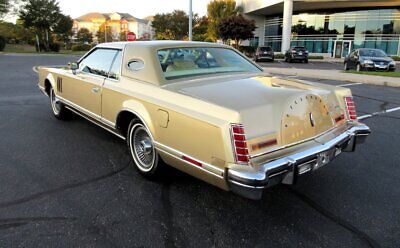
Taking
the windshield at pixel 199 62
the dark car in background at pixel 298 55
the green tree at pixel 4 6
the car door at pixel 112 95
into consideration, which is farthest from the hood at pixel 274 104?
Answer: the green tree at pixel 4 6

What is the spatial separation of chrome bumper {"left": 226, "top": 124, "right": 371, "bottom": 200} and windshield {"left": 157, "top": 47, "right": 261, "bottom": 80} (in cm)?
152

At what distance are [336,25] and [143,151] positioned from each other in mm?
41840

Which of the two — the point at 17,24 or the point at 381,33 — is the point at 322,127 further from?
the point at 17,24

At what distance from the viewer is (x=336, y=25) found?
Result: 39938 mm

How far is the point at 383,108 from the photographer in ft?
25.6

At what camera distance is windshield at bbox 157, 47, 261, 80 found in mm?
3727

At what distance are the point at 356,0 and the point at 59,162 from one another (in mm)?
38454

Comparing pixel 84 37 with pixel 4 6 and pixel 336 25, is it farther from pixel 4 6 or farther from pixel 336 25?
pixel 336 25

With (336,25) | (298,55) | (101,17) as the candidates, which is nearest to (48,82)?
(298,55)

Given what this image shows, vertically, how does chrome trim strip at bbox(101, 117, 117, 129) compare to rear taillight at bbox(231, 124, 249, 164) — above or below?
below

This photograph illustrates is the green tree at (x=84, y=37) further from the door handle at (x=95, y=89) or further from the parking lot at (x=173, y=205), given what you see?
the door handle at (x=95, y=89)

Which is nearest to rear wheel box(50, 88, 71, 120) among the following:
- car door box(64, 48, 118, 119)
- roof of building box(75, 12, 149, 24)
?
car door box(64, 48, 118, 119)

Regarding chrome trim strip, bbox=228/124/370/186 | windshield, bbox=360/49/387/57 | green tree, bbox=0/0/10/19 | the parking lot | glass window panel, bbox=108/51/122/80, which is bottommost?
the parking lot

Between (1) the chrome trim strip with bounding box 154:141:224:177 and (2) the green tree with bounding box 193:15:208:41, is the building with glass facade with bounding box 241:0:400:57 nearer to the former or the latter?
(2) the green tree with bounding box 193:15:208:41
